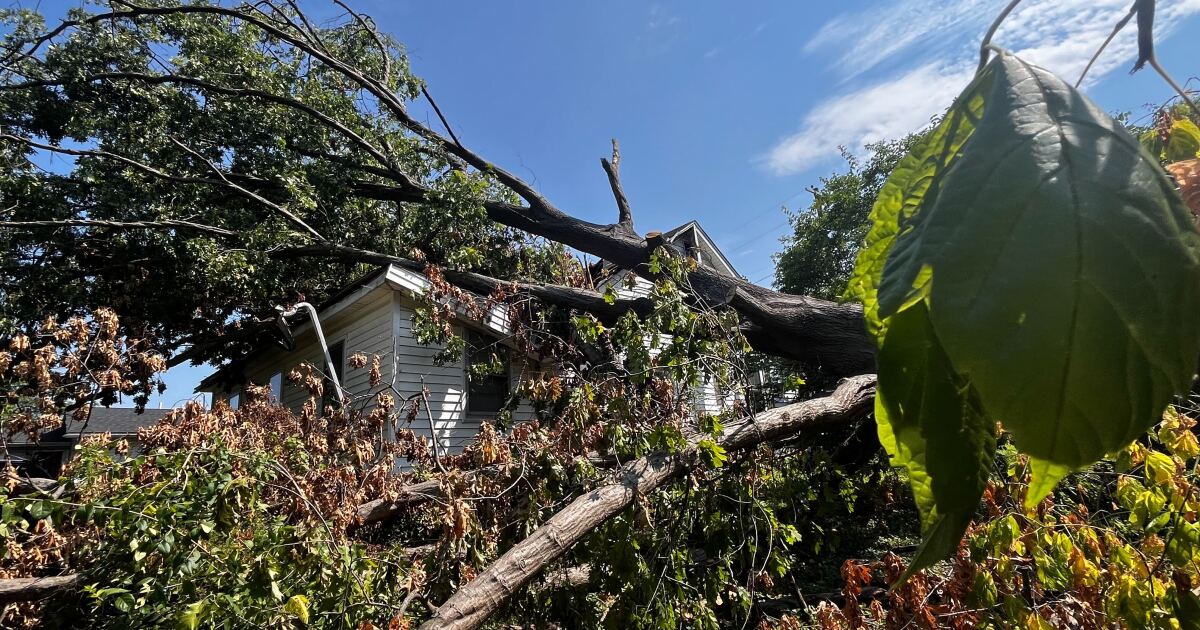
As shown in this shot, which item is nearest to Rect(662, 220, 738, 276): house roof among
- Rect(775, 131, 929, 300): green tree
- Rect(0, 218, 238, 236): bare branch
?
Rect(775, 131, 929, 300): green tree

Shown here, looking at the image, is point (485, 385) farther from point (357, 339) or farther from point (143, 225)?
point (143, 225)

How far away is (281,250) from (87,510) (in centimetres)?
699

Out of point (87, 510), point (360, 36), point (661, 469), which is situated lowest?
point (661, 469)

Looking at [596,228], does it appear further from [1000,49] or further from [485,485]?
[1000,49]

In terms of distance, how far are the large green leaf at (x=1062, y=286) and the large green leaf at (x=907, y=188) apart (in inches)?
2.2

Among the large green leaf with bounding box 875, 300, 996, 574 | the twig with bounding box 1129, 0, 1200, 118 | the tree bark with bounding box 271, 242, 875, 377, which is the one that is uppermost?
the tree bark with bounding box 271, 242, 875, 377

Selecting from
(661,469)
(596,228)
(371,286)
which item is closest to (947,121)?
(661,469)

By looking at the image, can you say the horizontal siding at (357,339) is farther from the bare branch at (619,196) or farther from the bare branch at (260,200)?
the bare branch at (619,196)

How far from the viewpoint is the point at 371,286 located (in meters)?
8.93

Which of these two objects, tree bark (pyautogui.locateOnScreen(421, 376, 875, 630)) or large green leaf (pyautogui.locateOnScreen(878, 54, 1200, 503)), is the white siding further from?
large green leaf (pyautogui.locateOnScreen(878, 54, 1200, 503))

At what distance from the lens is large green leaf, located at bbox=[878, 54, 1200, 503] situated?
189 mm

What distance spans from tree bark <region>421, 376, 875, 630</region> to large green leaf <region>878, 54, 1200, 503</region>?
2.07 m

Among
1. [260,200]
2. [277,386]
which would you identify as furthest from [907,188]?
[277,386]

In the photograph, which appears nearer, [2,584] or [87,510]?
[87,510]
